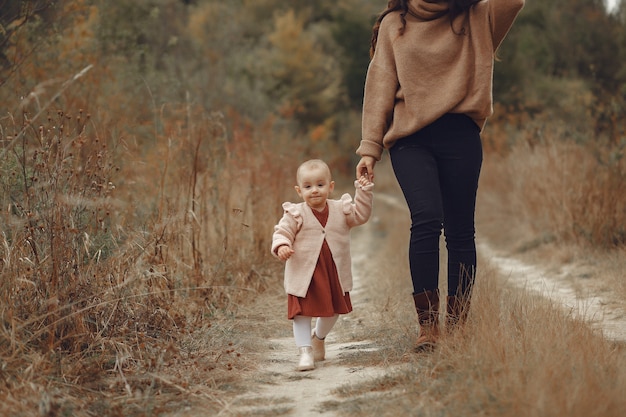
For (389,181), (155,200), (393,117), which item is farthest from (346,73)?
(393,117)

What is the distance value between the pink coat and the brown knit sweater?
0.34m

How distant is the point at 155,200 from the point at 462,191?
107 inches

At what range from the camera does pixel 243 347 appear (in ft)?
14.3

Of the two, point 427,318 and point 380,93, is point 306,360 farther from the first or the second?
point 380,93

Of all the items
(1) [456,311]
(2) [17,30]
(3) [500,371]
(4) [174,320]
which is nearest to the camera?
(3) [500,371]

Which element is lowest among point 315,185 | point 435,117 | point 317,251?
point 317,251

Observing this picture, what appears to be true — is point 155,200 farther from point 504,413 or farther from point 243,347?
point 504,413

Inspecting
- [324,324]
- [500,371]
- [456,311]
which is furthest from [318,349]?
[500,371]

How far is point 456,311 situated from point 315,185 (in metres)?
0.95

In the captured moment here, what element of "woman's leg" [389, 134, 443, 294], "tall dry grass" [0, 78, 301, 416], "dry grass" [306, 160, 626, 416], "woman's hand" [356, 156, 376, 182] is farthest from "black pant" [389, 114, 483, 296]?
"tall dry grass" [0, 78, 301, 416]

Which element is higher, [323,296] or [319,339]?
[323,296]

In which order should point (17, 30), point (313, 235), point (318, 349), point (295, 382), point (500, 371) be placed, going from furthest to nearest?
point (17, 30), point (318, 349), point (313, 235), point (295, 382), point (500, 371)

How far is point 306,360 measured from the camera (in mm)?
3877

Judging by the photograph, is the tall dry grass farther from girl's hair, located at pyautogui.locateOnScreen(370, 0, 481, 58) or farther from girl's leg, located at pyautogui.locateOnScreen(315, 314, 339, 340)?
girl's hair, located at pyautogui.locateOnScreen(370, 0, 481, 58)
